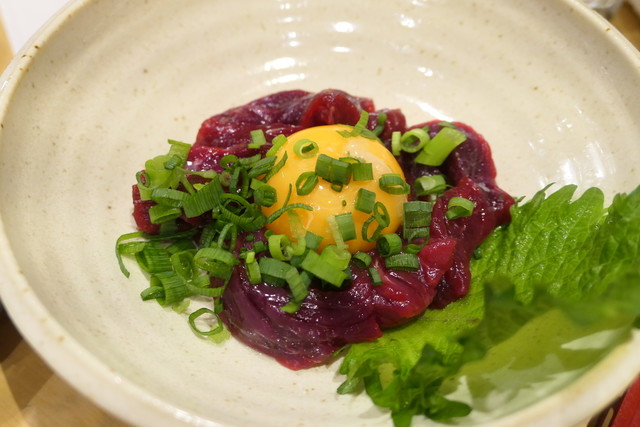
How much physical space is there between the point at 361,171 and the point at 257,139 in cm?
63

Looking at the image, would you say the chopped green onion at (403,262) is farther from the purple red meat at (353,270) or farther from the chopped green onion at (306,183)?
the chopped green onion at (306,183)

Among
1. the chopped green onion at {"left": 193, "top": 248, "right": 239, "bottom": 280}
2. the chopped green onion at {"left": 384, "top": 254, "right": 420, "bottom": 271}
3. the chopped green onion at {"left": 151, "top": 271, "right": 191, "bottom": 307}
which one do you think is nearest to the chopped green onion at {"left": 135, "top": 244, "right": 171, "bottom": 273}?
the chopped green onion at {"left": 151, "top": 271, "right": 191, "bottom": 307}

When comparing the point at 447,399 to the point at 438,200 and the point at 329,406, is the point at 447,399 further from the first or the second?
the point at 438,200

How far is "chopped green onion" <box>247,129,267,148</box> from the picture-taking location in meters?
2.75

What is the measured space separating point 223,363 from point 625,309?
1593 millimetres

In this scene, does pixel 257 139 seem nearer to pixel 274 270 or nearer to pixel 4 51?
pixel 274 270

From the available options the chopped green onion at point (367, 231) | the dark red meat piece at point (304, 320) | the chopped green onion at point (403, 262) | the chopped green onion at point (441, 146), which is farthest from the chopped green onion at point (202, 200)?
the chopped green onion at point (441, 146)

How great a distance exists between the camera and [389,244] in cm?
249

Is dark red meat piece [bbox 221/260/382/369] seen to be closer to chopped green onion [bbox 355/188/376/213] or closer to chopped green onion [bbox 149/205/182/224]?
chopped green onion [bbox 355/188/376/213]

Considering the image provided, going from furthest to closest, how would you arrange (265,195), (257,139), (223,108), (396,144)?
1. (223,108)
2. (396,144)
3. (257,139)
4. (265,195)

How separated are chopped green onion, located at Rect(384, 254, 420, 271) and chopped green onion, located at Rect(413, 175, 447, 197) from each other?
18.5 inches

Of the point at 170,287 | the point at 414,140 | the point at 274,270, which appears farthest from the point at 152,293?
the point at 414,140

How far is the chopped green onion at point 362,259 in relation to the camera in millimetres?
2438

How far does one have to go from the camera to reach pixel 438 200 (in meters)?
2.71
